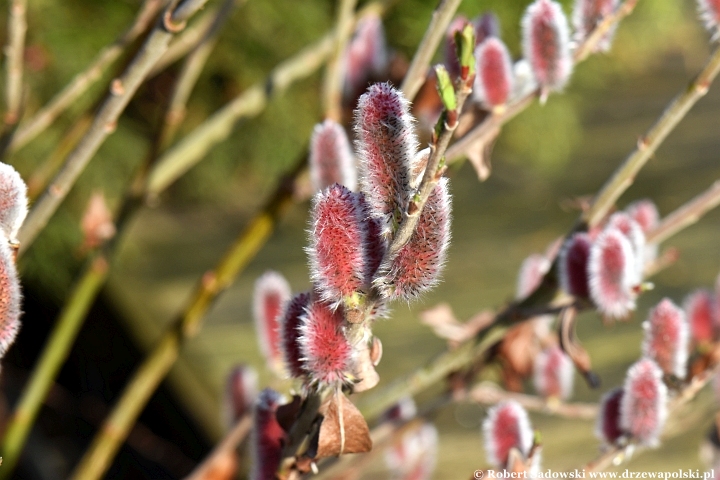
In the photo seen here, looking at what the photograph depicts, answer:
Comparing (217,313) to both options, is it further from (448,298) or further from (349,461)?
(349,461)

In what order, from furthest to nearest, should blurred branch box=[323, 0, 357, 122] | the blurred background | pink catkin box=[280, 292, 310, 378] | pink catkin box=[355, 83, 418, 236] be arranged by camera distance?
the blurred background → blurred branch box=[323, 0, 357, 122] → pink catkin box=[280, 292, 310, 378] → pink catkin box=[355, 83, 418, 236]

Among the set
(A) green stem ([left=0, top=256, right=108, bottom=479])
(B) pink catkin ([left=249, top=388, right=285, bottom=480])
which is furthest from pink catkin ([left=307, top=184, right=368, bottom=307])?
(A) green stem ([left=0, top=256, right=108, bottom=479])

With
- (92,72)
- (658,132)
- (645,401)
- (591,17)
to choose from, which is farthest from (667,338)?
(92,72)

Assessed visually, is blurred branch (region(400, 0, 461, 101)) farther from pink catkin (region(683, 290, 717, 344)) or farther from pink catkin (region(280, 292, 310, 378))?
pink catkin (region(683, 290, 717, 344))

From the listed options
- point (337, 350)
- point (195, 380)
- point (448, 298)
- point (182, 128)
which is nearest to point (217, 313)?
point (195, 380)

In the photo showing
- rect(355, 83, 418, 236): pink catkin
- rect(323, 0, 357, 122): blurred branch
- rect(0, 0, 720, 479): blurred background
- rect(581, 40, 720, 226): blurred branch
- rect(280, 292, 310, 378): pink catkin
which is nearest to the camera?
rect(355, 83, 418, 236): pink catkin

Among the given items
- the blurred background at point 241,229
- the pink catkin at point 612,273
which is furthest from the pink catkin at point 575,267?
the blurred background at point 241,229
